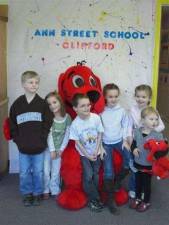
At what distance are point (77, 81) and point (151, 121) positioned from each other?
748mm

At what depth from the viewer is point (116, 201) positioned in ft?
9.78

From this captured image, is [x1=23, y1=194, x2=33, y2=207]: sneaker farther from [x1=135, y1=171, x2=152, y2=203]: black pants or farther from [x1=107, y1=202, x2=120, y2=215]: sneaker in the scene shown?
[x1=135, y1=171, x2=152, y2=203]: black pants

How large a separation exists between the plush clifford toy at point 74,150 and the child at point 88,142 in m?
0.07

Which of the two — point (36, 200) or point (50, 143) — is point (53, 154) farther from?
point (36, 200)

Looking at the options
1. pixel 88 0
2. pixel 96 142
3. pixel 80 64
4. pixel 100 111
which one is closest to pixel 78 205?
pixel 96 142

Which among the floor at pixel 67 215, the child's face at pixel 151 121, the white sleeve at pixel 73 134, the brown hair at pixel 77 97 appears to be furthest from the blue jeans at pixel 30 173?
the child's face at pixel 151 121

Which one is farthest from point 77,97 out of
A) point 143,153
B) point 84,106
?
point 143,153

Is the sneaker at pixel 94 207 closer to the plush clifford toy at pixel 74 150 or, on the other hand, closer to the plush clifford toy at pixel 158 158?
the plush clifford toy at pixel 74 150

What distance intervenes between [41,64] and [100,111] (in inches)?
31.4

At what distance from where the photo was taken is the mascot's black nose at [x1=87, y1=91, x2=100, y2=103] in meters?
3.06

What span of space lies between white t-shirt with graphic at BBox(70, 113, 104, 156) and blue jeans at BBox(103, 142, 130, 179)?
0.15 m

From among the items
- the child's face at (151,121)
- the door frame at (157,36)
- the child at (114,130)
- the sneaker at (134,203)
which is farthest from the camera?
the door frame at (157,36)

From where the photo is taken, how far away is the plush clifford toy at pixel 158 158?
2.73 metres

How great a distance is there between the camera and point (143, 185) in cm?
292
